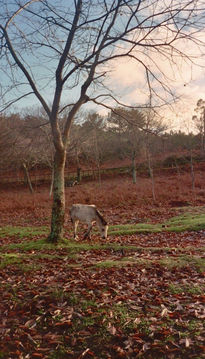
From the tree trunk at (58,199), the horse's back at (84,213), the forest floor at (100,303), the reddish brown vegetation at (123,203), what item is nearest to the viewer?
the forest floor at (100,303)

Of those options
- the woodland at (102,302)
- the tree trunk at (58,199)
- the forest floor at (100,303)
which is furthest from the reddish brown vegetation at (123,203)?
the forest floor at (100,303)

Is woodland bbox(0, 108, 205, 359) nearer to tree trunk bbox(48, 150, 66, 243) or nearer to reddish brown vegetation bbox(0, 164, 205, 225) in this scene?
tree trunk bbox(48, 150, 66, 243)

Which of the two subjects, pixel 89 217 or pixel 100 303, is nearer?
pixel 100 303

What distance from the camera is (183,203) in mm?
26344

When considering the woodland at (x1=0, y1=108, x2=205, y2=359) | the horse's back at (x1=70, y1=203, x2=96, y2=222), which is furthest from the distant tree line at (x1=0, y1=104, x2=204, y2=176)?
the woodland at (x1=0, y1=108, x2=205, y2=359)

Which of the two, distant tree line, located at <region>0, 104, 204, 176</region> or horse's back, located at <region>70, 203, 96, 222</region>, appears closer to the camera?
horse's back, located at <region>70, 203, 96, 222</region>

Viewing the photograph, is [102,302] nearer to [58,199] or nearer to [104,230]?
[58,199]

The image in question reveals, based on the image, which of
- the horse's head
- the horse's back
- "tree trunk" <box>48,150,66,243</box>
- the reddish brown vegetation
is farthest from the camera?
the reddish brown vegetation

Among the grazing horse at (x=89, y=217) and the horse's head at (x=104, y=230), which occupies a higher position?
the grazing horse at (x=89, y=217)

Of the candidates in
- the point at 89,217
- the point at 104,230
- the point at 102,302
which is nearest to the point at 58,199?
the point at 89,217

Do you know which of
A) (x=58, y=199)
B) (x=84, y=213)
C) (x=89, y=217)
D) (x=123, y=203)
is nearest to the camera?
(x=58, y=199)

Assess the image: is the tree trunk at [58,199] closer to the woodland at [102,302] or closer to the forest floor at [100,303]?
the woodland at [102,302]

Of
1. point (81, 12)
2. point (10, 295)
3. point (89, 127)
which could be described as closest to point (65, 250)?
point (10, 295)

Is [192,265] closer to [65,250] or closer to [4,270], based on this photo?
[65,250]
